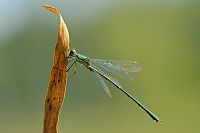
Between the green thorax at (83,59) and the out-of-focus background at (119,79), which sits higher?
the out-of-focus background at (119,79)

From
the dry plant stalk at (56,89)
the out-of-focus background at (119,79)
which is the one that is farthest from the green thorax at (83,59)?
the out-of-focus background at (119,79)

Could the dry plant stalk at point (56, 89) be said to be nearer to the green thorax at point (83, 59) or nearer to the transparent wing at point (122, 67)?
the green thorax at point (83, 59)

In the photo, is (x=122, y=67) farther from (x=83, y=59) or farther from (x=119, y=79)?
(x=119, y=79)

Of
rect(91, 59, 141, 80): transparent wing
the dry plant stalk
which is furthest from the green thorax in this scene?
the dry plant stalk

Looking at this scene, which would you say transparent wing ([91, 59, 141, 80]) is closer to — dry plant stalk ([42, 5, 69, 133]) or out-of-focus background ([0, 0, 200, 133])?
dry plant stalk ([42, 5, 69, 133])

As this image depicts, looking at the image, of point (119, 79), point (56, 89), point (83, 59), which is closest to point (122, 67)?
point (83, 59)

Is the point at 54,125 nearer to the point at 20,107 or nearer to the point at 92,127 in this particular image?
the point at 92,127

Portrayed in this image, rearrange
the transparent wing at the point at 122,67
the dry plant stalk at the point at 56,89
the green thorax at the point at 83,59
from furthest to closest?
the transparent wing at the point at 122,67, the green thorax at the point at 83,59, the dry plant stalk at the point at 56,89

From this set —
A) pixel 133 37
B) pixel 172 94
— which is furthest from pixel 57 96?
pixel 133 37

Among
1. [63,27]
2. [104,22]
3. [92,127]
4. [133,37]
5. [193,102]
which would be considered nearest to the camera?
[63,27]
